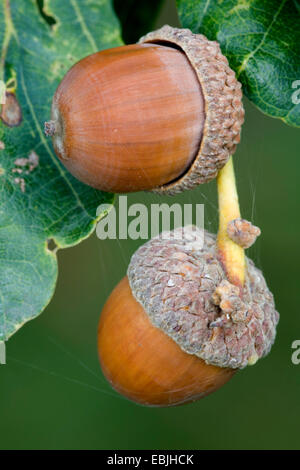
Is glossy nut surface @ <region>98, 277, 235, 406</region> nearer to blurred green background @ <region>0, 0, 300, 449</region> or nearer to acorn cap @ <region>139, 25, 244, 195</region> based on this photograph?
acorn cap @ <region>139, 25, 244, 195</region>

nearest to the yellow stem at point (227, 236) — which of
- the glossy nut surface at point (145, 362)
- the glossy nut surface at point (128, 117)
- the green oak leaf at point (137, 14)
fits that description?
the glossy nut surface at point (128, 117)

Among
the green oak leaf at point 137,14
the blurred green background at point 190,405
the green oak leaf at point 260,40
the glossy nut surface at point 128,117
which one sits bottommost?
the blurred green background at point 190,405

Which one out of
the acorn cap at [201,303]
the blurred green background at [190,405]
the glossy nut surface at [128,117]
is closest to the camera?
the glossy nut surface at [128,117]

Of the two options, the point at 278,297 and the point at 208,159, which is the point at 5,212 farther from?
the point at 278,297

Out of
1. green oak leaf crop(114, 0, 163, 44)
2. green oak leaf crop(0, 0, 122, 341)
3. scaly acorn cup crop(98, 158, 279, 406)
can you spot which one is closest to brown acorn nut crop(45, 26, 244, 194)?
scaly acorn cup crop(98, 158, 279, 406)

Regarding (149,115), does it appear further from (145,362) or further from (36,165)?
(145,362)

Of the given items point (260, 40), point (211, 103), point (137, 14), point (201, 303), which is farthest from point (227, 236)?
point (137, 14)

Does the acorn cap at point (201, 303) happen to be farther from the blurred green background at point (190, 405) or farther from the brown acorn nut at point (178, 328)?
the blurred green background at point (190, 405)
